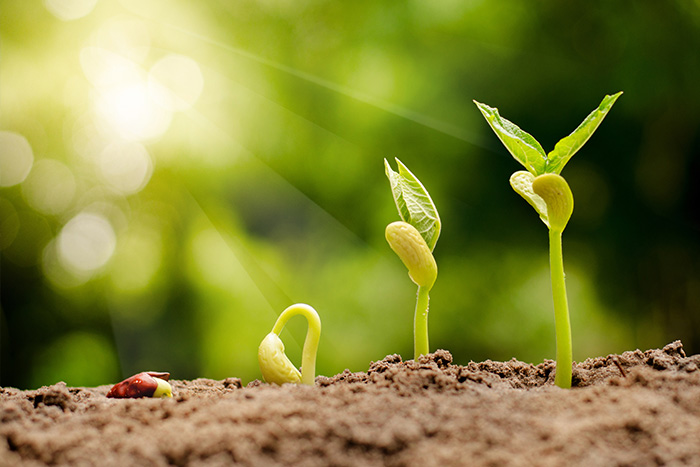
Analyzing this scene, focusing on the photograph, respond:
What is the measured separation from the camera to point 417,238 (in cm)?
71

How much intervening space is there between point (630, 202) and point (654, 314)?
1.17 feet

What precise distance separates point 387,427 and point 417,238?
32 cm

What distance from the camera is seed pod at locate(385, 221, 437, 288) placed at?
0.71 metres

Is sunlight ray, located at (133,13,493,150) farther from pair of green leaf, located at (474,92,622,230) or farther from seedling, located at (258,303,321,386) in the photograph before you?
seedling, located at (258,303,321,386)

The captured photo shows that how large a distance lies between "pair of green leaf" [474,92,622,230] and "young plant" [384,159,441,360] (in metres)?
0.13

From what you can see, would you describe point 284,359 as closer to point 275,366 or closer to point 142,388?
point 275,366

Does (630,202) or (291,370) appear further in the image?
Answer: (630,202)

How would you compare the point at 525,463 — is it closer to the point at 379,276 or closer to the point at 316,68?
the point at 379,276

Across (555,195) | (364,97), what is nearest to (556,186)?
(555,195)

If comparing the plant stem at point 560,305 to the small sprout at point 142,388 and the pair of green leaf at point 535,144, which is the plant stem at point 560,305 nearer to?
the pair of green leaf at point 535,144

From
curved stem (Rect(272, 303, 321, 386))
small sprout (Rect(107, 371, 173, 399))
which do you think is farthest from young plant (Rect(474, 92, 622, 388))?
small sprout (Rect(107, 371, 173, 399))

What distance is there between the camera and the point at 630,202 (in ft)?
5.66

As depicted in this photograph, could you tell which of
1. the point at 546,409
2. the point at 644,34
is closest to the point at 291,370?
the point at 546,409

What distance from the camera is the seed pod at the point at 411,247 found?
707 millimetres
